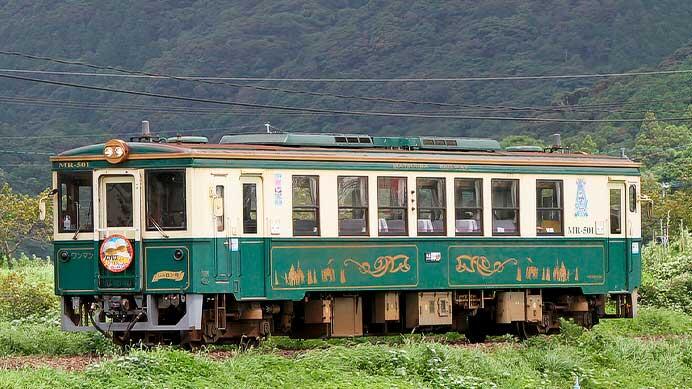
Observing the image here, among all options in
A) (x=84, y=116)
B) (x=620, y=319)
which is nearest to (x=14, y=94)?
(x=84, y=116)

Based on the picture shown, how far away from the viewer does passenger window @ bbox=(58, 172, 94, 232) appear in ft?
63.4

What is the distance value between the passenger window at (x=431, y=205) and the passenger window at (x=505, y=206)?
1.03m

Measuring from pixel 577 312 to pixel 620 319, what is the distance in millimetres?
3046

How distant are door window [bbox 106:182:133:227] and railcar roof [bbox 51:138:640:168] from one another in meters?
0.45

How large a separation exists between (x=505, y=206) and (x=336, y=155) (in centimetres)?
330

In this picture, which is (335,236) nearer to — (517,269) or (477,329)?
(517,269)

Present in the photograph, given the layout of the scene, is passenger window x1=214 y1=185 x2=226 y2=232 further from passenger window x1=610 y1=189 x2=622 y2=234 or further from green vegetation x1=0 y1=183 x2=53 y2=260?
green vegetation x1=0 y1=183 x2=53 y2=260

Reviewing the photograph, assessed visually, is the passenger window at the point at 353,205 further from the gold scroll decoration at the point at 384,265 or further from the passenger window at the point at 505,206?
the passenger window at the point at 505,206

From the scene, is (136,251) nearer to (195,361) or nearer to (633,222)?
(195,361)

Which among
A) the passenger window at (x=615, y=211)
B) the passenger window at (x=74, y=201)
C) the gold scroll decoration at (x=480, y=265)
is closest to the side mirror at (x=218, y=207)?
the passenger window at (x=74, y=201)

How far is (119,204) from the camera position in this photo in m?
19.2

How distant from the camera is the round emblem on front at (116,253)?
18875mm

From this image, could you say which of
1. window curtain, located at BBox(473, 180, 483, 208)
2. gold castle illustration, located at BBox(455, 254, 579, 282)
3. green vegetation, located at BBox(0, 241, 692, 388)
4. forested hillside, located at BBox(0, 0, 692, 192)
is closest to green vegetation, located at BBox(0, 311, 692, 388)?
green vegetation, located at BBox(0, 241, 692, 388)

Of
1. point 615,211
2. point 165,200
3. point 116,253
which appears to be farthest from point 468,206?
point 116,253
